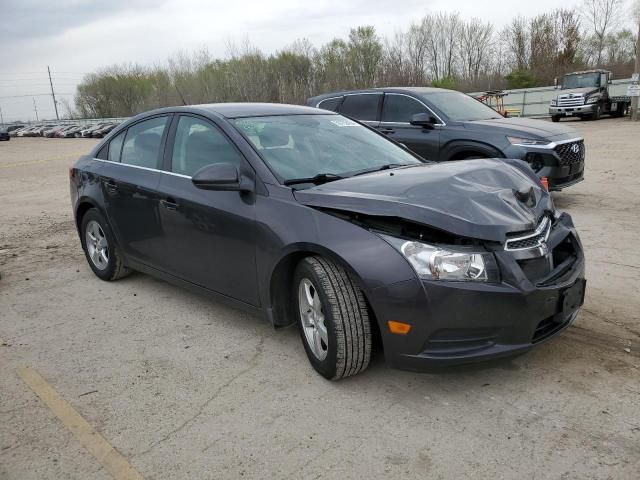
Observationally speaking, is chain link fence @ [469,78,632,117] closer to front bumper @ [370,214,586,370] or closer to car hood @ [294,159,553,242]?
car hood @ [294,159,553,242]

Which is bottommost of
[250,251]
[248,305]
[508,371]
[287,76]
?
[508,371]

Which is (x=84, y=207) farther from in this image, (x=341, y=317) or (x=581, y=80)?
(x=581, y=80)

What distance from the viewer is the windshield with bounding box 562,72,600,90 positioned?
2542 cm

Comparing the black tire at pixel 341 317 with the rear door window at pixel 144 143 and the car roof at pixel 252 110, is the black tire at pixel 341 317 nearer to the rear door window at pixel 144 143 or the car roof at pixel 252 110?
the car roof at pixel 252 110

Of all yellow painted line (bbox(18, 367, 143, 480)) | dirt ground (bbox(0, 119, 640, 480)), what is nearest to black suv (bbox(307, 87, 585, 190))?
dirt ground (bbox(0, 119, 640, 480))

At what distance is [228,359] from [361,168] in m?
1.55

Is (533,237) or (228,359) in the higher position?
(533,237)

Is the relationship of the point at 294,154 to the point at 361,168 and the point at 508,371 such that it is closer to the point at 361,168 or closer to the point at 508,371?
Answer: the point at 361,168

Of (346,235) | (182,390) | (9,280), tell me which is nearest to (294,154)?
(346,235)

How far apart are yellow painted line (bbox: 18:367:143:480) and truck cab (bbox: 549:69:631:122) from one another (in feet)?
86.1

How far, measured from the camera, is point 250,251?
3.42 m

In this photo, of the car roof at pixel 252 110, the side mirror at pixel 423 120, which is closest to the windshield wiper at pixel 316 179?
the car roof at pixel 252 110

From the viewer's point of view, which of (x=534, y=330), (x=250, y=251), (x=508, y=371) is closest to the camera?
(x=534, y=330)

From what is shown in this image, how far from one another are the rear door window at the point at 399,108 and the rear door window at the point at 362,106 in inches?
6.4
